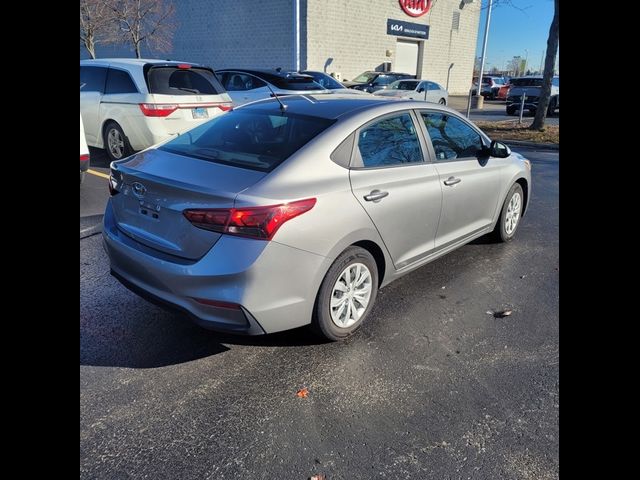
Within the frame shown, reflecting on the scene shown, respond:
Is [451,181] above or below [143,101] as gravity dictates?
below

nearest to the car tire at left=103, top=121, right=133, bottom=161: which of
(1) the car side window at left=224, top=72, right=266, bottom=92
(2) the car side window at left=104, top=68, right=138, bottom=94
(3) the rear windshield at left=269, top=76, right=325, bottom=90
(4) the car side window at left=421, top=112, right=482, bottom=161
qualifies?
(2) the car side window at left=104, top=68, right=138, bottom=94

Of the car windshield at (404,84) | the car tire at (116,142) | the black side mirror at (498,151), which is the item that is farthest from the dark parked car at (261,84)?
the car windshield at (404,84)

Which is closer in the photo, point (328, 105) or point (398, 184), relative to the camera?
point (398, 184)

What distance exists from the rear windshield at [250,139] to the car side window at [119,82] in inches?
187

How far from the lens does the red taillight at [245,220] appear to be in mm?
2541

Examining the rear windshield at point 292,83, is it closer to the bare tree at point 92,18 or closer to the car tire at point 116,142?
the car tire at point 116,142

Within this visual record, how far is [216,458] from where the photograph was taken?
224cm

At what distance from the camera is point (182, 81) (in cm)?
781

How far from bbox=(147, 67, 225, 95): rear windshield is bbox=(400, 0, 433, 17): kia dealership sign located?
24470 millimetres

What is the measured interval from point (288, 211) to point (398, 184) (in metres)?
1.07

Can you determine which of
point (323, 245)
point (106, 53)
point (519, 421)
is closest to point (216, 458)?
point (323, 245)

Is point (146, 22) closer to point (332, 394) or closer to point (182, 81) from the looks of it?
point (182, 81)

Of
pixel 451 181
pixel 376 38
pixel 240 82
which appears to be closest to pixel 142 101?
pixel 240 82

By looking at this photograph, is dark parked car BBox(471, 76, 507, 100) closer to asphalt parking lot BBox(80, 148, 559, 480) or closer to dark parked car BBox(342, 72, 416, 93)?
dark parked car BBox(342, 72, 416, 93)
